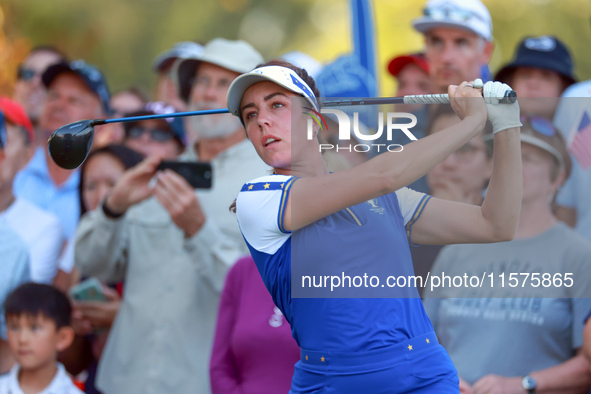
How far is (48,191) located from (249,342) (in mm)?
2994

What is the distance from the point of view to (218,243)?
15.5 feet

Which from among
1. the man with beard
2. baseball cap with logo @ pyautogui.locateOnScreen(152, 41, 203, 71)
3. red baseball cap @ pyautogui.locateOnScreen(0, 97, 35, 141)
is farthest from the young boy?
baseball cap with logo @ pyautogui.locateOnScreen(152, 41, 203, 71)

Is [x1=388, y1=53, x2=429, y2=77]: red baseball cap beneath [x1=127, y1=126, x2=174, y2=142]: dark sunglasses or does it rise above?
above

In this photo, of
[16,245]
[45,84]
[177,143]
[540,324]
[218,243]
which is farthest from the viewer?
[45,84]

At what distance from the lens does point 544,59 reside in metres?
5.07

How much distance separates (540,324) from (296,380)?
146 cm

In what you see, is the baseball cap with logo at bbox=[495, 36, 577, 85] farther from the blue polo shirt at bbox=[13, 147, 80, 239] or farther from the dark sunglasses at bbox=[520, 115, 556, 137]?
the blue polo shirt at bbox=[13, 147, 80, 239]

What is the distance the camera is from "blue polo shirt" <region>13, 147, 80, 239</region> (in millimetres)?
6148

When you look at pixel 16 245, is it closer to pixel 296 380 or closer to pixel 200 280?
pixel 200 280

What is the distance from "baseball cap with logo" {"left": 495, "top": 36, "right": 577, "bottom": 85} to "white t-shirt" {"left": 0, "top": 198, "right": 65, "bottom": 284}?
3125 millimetres

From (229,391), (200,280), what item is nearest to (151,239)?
(200,280)

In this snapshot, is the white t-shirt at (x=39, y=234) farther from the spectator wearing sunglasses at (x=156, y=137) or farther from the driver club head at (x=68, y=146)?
the driver club head at (x=68, y=146)

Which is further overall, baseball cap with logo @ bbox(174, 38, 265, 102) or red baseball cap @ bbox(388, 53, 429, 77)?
red baseball cap @ bbox(388, 53, 429, 77)

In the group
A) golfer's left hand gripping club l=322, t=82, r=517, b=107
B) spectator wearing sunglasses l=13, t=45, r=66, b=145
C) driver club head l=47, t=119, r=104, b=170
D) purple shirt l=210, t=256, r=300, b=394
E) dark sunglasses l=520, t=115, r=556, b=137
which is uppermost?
spectator wearing sunglasses l=13, t=45, r=66, b=145
